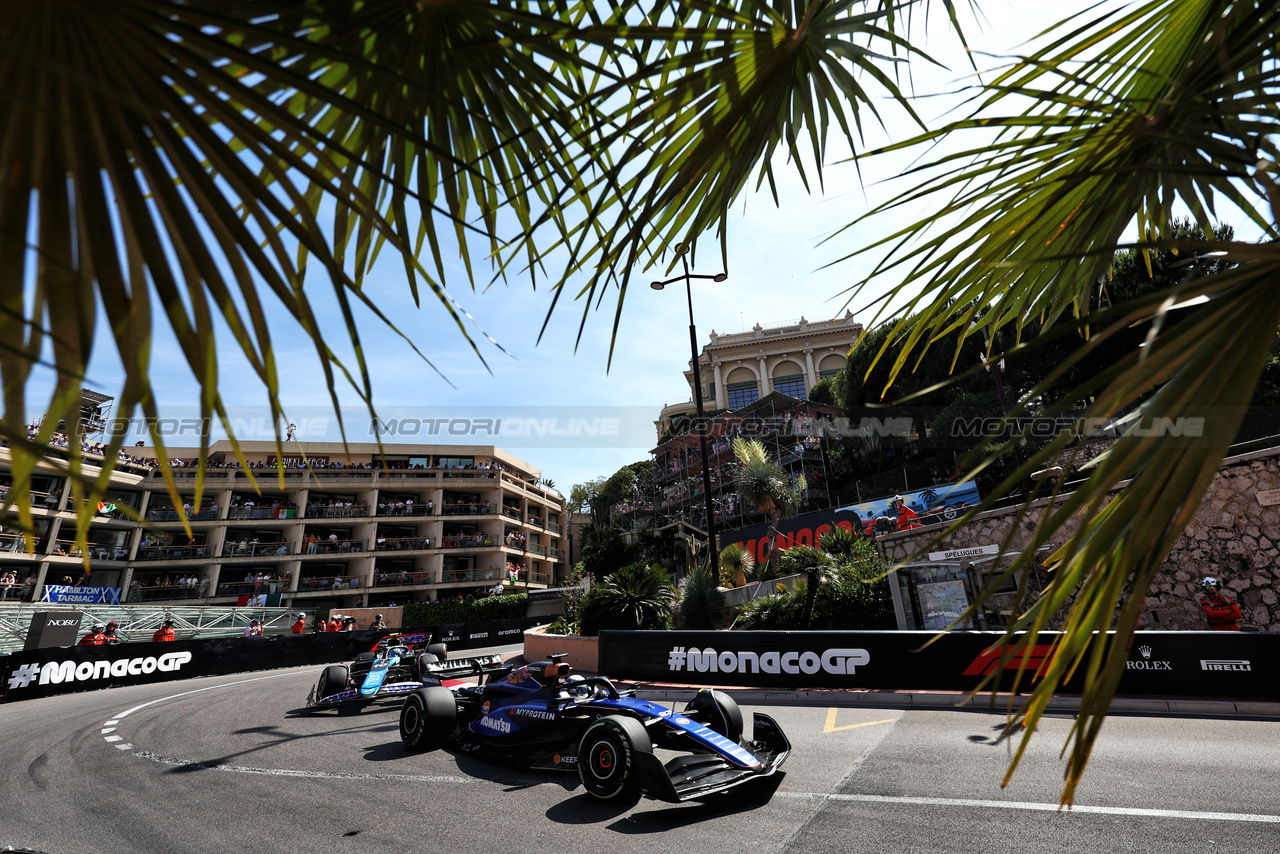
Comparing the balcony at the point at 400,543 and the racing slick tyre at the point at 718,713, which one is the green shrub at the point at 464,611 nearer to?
the balcony at the point at 400,543

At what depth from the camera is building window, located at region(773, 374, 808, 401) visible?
185ft

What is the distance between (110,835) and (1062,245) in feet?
23.6

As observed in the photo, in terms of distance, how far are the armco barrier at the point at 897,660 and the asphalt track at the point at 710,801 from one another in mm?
1025

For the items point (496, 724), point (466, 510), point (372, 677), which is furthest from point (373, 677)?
point (466, 510)

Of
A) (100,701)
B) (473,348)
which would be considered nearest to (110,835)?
(473,348)

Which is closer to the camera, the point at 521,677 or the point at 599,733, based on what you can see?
the point at 599,733

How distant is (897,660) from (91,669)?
19.2 meters

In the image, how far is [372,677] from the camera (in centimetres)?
1072

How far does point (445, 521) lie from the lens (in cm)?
4706

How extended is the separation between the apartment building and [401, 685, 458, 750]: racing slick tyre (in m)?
28.1

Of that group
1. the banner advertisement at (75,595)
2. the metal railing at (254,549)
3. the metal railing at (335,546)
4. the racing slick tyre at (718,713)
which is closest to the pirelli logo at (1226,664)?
the racing slick tyre at (718,713)

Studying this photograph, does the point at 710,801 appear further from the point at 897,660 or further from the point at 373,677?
the point at 373,677

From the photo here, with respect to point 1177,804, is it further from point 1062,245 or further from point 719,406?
point 719,406

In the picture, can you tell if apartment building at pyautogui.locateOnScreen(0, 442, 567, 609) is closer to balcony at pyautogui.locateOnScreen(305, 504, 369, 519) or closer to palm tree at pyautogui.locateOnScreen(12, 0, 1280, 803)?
balcony at pyautogui.locateOnScreen(305, 504, 369, 519)
